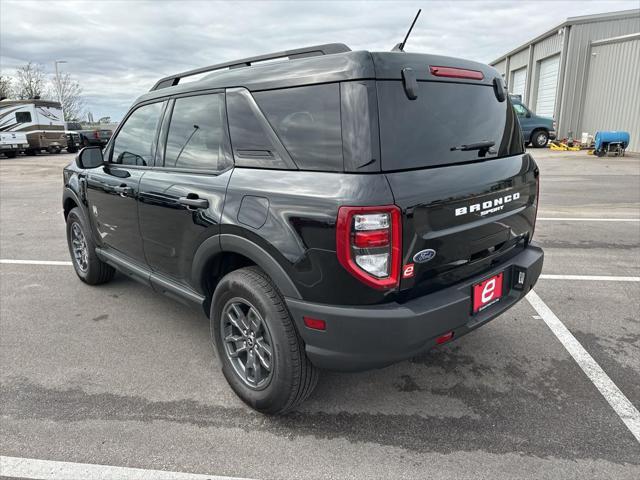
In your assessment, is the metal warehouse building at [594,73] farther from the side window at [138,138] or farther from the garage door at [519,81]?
the side window at [138,138]

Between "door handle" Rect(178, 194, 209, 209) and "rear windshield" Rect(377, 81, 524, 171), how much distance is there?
1.13m

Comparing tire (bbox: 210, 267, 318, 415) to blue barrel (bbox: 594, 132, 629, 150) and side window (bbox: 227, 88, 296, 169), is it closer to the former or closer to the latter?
side window (bbox: 227, 88, 296, 169)

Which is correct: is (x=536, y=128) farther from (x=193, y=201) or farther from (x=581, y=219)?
(x=193, y=201)

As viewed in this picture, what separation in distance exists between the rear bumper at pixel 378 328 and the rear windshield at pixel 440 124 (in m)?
0.66

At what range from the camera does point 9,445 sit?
2.39m

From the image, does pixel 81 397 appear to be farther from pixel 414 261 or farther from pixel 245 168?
pixel 414 261

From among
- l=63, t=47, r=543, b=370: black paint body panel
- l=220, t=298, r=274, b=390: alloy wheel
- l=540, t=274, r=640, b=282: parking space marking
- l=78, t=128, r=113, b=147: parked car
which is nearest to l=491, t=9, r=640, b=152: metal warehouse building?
l=540, t=274, r=640, b=282: parking space marking

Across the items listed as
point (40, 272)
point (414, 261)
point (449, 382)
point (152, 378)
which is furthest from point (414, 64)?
point (40, 272)

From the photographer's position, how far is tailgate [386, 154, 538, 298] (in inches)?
83.7

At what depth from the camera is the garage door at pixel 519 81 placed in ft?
93.9

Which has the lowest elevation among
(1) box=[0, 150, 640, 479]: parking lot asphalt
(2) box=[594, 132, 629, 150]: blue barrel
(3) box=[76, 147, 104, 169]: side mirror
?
(1) box=[0, 150, 640, 479]: parking lot asphalt

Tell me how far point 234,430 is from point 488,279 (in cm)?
160

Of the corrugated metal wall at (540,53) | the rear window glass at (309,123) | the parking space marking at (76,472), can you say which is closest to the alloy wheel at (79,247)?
the parking space marking at (76,472)

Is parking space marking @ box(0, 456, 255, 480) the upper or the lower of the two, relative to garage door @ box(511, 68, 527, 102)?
lower
